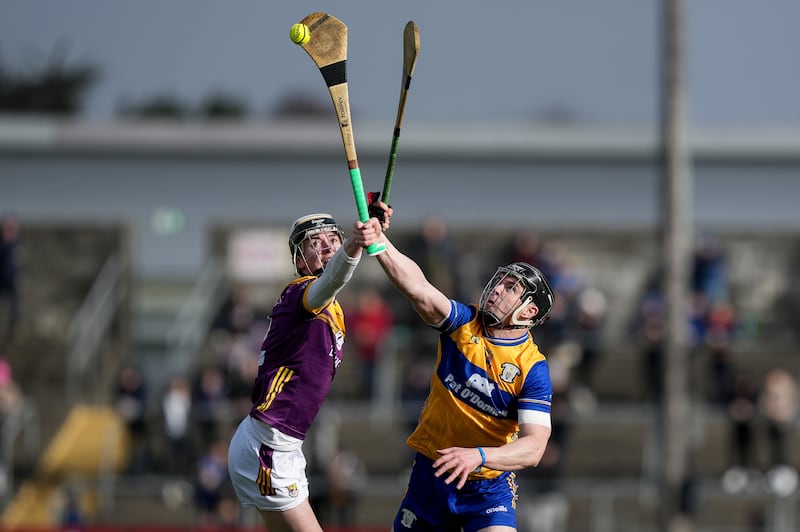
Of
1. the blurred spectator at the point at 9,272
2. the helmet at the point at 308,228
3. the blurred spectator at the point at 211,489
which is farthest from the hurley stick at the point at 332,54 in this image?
the blurred spectator at the point at 9,272

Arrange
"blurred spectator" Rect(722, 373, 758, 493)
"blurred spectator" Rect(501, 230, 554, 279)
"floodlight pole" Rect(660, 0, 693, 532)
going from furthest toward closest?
"blurred spectator" Rect(501, 230, 554, 279) → "floodlight pole" Rect(660, 0, 693, 532) → "blurred spectator" Rect(722, 373, 758, 493)

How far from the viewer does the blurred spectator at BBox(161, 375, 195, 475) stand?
698 inches

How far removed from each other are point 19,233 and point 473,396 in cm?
1661

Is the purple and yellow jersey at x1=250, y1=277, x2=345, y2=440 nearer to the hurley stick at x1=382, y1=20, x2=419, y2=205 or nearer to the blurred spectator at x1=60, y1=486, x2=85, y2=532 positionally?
the hurley stick at x1=382, y1=20, x2=419, y2=205

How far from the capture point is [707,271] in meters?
20.1

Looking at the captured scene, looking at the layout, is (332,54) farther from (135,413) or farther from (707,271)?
(707,271)

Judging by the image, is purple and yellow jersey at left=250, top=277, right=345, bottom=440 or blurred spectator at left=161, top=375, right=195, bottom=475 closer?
purple and yellow jersey at left=250, top=277, right=345, bottom=440

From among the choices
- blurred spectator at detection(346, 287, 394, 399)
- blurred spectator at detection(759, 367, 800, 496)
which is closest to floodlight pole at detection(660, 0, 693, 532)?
blurred spectator at detection(759, 367, 800, 496)

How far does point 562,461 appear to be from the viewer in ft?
55.3

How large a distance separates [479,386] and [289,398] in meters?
1.00

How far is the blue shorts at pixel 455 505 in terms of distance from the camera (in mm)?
7504

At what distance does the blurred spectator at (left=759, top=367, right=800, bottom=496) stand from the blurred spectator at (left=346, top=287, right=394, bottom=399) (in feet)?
16.6

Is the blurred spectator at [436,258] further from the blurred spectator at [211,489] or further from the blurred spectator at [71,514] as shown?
the blurred spectator at [71,514]

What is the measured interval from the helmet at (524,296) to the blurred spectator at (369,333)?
1122 centimetres
